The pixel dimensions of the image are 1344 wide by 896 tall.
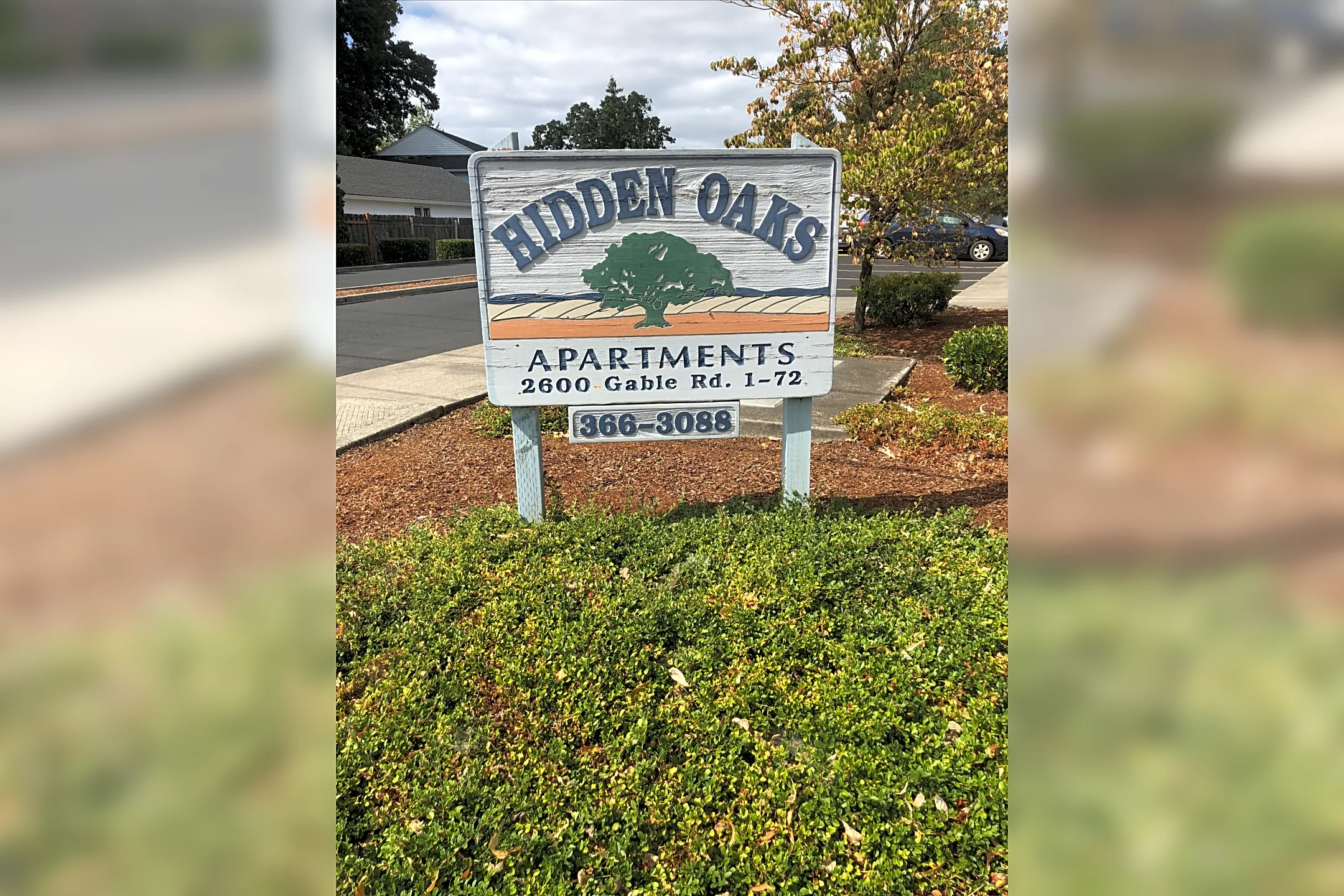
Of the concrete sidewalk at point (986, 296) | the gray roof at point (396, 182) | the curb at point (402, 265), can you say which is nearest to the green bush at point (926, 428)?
the concrete sidewalk at point (986, 296)

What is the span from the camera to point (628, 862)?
2.27m

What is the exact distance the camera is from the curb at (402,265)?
2666 centimetres

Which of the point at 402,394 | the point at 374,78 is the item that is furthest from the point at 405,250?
the point at 402,394

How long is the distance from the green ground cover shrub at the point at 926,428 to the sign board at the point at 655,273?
208 centimetres

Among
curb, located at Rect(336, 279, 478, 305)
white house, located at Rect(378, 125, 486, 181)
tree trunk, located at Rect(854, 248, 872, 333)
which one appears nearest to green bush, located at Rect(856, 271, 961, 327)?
tree trunk, located at Rect(854, 248, 872, 333)

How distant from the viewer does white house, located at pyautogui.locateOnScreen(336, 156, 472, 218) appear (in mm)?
37031

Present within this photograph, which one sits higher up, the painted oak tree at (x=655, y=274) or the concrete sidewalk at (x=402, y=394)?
the painted oak tree at (x=655, y=274)
